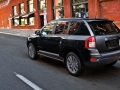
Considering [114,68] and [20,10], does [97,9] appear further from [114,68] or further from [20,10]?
[20,10]

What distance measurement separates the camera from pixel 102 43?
5.76 m

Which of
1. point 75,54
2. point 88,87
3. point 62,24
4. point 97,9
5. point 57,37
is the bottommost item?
point 88,87

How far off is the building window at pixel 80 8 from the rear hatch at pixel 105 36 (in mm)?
17257

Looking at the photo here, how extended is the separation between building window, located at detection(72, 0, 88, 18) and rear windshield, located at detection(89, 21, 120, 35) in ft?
56.3

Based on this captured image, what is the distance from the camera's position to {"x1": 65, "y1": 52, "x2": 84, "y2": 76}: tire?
5.96m

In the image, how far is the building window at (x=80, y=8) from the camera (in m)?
23.4

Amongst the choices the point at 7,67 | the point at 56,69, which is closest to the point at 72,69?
the point at 56,69

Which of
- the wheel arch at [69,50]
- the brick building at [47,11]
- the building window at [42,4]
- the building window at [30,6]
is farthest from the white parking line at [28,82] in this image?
the building window at [30,6]

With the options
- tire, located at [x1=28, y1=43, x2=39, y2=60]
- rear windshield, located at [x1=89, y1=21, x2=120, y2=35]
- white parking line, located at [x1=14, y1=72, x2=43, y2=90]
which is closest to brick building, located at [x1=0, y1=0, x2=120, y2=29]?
tire, located at [x1=28, y1=43, x2=39, y2=60]

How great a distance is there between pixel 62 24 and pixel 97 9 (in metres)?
15.4

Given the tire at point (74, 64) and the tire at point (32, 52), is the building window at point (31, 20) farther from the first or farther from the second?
the tire at point (74, 64)

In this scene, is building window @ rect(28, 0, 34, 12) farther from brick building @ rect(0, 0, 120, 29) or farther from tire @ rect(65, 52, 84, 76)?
tire @ rect(65, 52, 84, 76)

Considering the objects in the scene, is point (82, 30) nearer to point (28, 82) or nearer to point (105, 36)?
point (105, 36)

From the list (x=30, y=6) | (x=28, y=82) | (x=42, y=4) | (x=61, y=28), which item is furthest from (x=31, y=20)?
(x=28, y=82)
